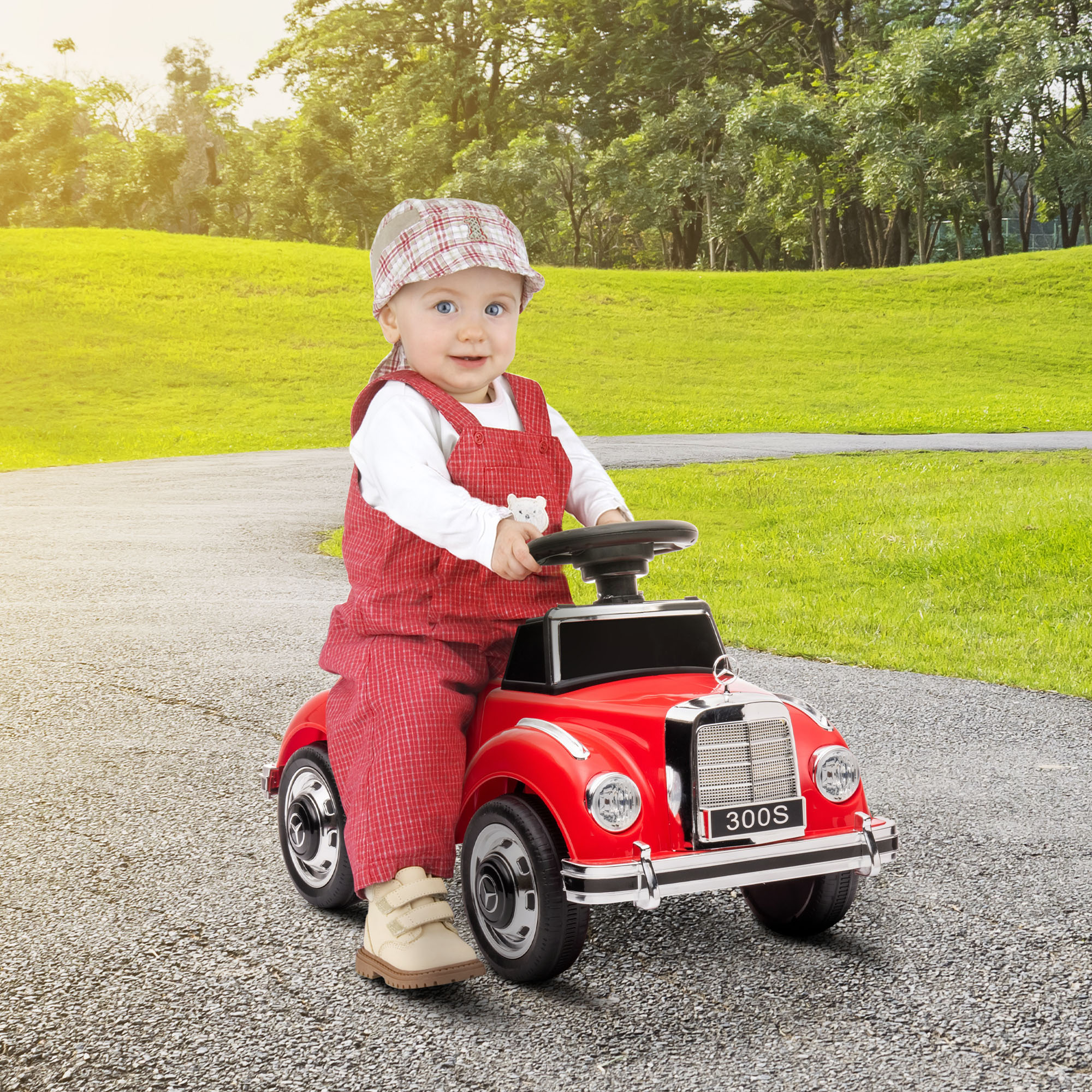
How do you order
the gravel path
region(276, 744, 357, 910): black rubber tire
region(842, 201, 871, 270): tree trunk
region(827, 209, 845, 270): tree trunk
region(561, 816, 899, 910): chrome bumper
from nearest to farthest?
region(561, 816, 899, 910): chrome bumper
region(276, 744, 357, 910): black rubber tire
the gravel path
region(827, 209, 845, 270): tree trunk
region(842, 201, 871, 270): tree trunk

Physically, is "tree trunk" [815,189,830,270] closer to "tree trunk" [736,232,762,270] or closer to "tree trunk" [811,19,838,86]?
"tree trunk" [811,19,838,86]

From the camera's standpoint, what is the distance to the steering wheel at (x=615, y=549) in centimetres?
250

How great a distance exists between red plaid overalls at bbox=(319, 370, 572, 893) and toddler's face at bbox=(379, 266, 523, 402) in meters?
0.06

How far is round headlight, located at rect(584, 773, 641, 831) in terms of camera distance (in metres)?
2.36

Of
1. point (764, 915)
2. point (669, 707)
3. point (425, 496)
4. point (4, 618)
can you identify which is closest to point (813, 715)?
point (669, 707)

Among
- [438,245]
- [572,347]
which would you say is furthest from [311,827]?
[572,347]

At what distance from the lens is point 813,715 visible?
261 centimetres

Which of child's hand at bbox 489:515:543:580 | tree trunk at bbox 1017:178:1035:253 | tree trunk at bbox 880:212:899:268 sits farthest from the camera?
tree trunk at bbox 1017:178:1035:253

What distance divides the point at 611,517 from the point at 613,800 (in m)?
0.92

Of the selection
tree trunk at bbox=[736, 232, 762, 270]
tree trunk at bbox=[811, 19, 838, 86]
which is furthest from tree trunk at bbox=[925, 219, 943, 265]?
tree trunk at bbox=[736, 232, 762, 270]

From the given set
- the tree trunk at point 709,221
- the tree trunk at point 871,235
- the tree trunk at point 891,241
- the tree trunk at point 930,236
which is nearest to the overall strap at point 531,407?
the tree trunk at point 709,221

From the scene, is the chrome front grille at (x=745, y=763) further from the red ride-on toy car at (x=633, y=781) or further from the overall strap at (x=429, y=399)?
the overall strap at (x=429, y=399)

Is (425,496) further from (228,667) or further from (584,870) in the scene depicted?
(228,667)

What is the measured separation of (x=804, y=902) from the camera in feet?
9.05
